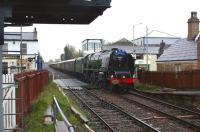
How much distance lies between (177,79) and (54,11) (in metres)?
30.3

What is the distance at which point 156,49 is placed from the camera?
9238cm

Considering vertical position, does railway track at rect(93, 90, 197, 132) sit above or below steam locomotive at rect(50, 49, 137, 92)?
below

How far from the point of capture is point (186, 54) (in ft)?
145

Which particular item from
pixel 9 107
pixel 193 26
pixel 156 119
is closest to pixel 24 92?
pixel 9 107

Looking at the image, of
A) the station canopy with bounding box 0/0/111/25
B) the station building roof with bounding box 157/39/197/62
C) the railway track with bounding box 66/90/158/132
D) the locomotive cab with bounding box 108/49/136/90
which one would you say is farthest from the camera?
the station building roof with bounding box 157/39/197/62

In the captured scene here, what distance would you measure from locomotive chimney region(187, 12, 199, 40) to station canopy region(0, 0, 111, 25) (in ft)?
138

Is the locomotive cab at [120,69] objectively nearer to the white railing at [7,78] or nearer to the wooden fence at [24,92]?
the wooden fence at [24,92]

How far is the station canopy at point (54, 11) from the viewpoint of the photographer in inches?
220

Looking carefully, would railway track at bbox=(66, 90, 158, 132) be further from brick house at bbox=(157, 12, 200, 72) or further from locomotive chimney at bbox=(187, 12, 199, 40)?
locomotive chimney at bbox=(187, 12, 199, 40)

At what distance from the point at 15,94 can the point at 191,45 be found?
1446 inches

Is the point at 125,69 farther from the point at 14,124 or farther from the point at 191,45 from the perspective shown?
the point at 14,124

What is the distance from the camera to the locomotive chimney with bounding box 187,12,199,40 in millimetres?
47803

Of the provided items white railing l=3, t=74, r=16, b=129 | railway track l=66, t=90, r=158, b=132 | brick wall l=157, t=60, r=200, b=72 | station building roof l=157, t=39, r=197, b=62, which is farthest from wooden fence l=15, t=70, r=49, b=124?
station building roof l=157, t=39, r=197, b=62

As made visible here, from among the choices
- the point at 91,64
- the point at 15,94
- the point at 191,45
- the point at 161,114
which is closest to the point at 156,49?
the point at 191,45
